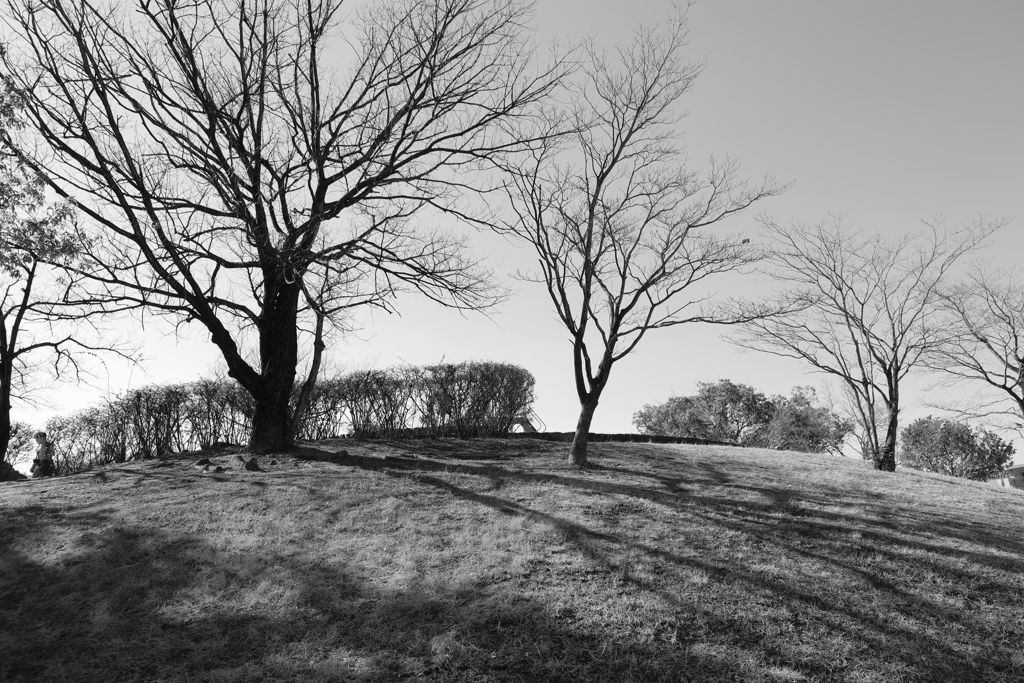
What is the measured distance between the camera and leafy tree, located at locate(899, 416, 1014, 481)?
2762 centimetres

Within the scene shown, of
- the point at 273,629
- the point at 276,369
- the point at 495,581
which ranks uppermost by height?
the point at 276,369

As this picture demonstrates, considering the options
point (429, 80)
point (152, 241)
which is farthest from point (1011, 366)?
point (152, 241)

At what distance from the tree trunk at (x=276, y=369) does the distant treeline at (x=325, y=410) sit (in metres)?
1.72

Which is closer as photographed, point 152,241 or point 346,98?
point 152,241

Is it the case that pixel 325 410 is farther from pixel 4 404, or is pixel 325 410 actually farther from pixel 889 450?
pixel 889 450

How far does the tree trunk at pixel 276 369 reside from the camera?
9.93m

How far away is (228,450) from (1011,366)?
20.1 metres

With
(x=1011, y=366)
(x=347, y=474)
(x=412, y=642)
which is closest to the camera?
(x=412, y=642)

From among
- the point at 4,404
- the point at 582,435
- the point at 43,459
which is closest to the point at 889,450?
the point at 582,435

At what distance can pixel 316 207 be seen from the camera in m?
10.2

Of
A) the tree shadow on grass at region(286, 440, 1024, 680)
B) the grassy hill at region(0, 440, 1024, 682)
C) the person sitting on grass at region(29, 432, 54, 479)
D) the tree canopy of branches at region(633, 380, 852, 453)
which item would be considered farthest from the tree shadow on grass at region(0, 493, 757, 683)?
the tree canopy of branches at region(633, 380, 852, 453)

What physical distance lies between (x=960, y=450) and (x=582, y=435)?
26.9 meters

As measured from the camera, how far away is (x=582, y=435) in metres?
9.34

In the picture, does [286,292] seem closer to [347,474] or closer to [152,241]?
[152,241]
